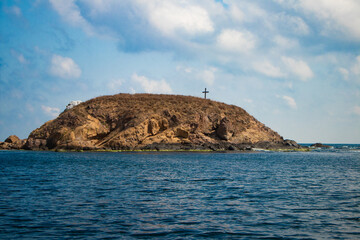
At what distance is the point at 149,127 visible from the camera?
9331 centimetres

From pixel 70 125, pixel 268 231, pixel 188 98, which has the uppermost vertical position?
pixel 188 98

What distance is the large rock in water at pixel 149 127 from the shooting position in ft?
295

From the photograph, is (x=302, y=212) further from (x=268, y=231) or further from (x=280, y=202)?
(x=268, y=231)

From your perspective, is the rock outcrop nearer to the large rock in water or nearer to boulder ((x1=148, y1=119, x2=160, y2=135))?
the large rock in water

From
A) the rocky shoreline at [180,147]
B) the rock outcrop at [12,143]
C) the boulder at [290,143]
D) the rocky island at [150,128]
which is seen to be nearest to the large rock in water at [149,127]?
the rocky island at [150,128]

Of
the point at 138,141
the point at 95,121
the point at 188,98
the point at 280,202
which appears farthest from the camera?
the point at 188,98

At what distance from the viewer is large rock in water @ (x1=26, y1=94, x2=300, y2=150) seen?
90062mm

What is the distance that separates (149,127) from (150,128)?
399 millimetres

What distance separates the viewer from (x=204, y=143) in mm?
93875

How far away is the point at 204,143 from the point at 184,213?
254 feet

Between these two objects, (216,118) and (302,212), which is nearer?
(302,212)

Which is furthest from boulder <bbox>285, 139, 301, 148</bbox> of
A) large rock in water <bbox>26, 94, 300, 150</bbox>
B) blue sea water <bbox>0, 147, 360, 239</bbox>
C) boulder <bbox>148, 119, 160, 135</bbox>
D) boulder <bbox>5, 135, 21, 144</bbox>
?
blue sea water <bbox>0, 147, 360, 239</bbox>

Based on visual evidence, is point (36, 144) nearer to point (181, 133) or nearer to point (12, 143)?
point (12, 143)

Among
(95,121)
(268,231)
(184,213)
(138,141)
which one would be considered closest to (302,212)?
(268,231)
